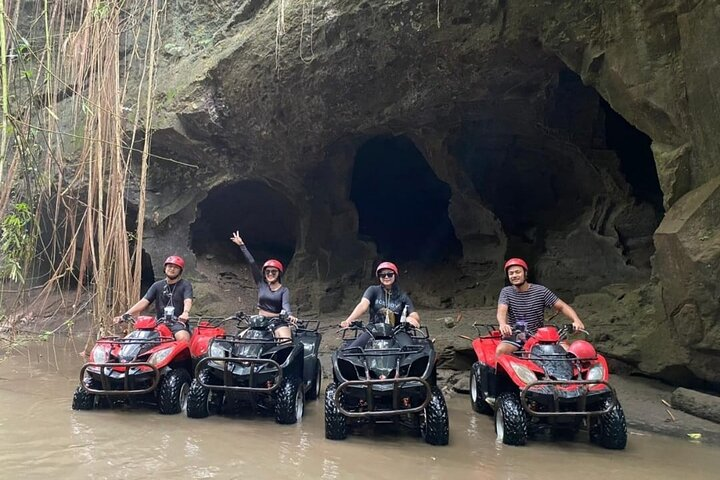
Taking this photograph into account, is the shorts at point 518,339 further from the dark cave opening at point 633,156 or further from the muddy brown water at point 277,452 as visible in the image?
the dark cave opening at point 633,156

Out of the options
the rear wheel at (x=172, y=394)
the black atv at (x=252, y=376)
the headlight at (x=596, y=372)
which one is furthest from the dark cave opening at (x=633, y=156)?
the rear wheel at (x=172, y=394)

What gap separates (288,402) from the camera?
13.6 feet

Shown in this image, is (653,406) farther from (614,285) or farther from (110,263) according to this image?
(110,263)

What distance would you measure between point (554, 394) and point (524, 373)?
0.22m

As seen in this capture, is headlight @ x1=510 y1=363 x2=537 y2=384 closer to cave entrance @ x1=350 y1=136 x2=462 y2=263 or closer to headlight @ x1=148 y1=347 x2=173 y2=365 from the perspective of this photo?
headlight @ x1=148 y1=347 x2=173 y2=365

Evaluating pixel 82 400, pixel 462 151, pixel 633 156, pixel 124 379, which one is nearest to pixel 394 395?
pixel 124 379

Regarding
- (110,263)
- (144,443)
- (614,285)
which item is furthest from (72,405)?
Result: (614,285)

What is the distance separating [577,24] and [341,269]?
5.68 metres

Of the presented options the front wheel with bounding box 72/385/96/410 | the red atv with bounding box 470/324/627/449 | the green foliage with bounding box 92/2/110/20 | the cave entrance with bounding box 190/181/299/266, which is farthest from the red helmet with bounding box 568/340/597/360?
the cave entrance with bounding box 190/181/299/266

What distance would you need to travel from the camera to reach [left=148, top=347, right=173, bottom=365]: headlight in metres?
4.30

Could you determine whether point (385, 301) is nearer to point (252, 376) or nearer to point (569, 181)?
point (252, 376)

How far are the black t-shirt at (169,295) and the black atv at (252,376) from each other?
3.09 feet

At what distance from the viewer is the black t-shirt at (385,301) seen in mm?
4605

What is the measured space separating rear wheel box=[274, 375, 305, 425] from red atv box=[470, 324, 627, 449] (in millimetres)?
1440
